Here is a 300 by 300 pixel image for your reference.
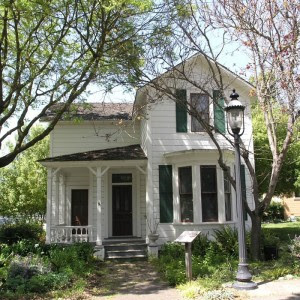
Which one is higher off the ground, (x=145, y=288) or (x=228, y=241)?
(x=228, y=241)

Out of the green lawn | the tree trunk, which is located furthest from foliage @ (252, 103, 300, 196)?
the tree trunk

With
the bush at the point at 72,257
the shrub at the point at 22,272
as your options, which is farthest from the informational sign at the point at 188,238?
the shrub at the point at 22,272

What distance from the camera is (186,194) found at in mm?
14406

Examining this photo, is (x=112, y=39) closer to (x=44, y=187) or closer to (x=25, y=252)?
(x=25, y=252)

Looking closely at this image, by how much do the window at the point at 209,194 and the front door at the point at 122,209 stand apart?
387 cm

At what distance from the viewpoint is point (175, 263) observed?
11430mm

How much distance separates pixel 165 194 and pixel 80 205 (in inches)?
180

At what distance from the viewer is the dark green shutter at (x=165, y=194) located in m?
14.5

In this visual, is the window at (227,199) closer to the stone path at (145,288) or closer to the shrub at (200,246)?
the shrub at (200,246)

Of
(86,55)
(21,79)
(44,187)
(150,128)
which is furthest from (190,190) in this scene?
(44,187)

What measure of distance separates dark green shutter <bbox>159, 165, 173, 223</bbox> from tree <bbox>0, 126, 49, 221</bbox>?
49.9ft

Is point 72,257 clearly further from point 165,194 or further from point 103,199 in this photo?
point 103,199

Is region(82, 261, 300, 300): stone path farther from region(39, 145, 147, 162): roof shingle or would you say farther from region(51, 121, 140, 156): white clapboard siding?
region(51, 121, 140, 156): white clapboard siding

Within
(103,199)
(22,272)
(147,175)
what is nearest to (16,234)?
(103,199)
